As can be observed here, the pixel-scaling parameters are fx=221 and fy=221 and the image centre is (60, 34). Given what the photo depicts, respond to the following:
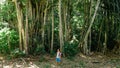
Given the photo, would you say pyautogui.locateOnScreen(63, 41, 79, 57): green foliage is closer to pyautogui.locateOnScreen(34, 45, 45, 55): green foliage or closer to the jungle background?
the jungle background

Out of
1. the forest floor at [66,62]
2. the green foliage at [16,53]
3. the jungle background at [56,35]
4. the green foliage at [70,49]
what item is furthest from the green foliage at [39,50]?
the green foliage at [70,49]

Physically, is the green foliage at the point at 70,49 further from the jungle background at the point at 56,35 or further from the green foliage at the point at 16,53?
the green foliage at the point at 16,53

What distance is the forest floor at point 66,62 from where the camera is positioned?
5.96 m

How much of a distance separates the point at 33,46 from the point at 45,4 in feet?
4.40

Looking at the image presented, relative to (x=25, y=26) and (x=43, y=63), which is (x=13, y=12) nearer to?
(x=25, y=26)

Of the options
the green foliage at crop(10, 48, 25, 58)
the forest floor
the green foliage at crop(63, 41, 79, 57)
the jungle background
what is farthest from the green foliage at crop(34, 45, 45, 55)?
the green foliage at crop(63, 41, 79, 57)

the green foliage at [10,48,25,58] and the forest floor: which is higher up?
the green foliage at [10,48,25,58]

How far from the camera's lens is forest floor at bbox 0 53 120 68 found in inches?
235

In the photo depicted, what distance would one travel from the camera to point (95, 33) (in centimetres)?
796

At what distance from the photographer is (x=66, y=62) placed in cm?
638

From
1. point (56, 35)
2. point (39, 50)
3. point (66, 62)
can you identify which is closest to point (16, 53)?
point (39, 50)

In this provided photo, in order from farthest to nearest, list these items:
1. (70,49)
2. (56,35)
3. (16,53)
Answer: (56,35) → (70,49) → (16,53)

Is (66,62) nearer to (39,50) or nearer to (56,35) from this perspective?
(39,50)

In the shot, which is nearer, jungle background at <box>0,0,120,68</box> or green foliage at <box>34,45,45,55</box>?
jungle background at <box>0,0,120,68</box>
